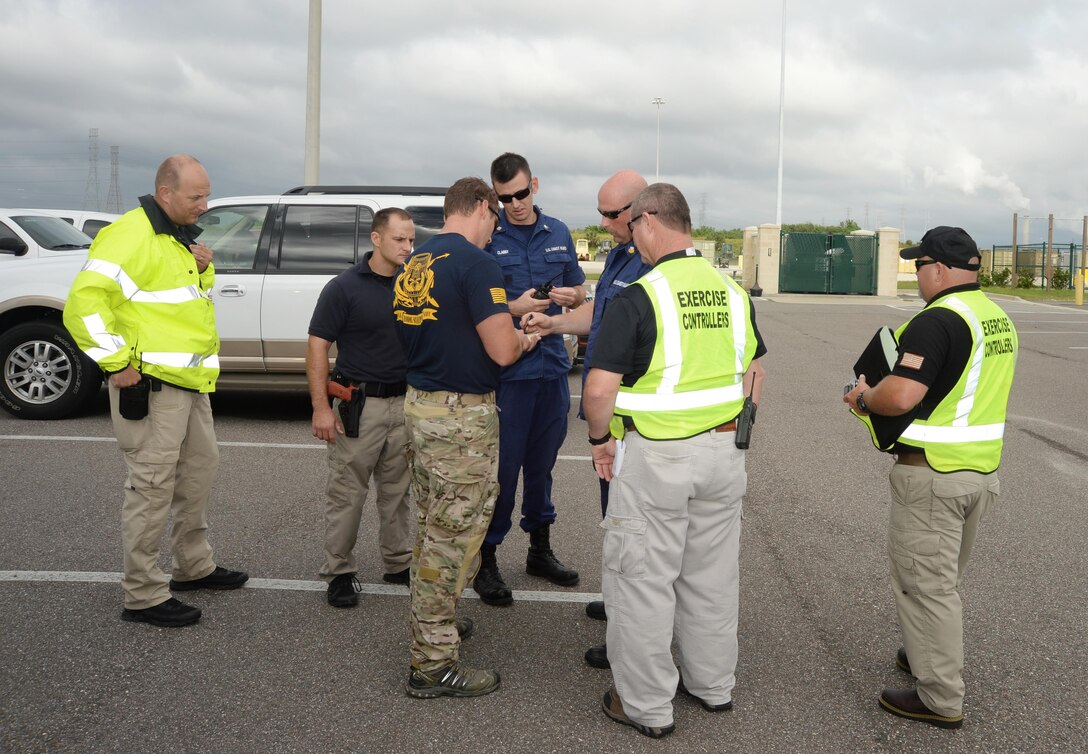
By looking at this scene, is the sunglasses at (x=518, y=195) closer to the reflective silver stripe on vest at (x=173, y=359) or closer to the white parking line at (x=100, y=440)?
the reflective silver stripe on vest at (x=173, y=359)

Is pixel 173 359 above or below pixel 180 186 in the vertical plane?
below

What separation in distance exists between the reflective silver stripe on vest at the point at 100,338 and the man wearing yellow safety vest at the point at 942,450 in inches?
125

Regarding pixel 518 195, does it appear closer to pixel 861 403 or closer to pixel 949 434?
pixel 861 403

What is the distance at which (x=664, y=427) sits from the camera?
3.39 metres

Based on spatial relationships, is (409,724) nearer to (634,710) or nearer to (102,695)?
(634,710)

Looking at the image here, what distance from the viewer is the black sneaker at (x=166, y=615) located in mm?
4254

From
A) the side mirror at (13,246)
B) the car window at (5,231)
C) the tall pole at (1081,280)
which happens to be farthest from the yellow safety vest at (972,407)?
the tall pole at (1081,280)

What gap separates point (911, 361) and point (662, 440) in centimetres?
96

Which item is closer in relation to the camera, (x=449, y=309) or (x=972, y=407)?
(x=972, y=407)

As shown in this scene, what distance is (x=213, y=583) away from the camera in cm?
473

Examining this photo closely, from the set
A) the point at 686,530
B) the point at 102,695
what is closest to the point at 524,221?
the point at 686,530

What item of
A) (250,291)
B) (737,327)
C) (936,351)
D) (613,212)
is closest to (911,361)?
(936,351)

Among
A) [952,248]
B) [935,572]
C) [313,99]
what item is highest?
[313,99]

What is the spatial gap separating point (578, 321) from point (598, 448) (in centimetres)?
113
